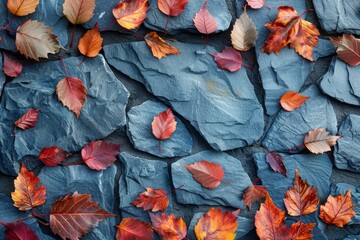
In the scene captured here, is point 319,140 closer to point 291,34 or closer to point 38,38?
point 291,34

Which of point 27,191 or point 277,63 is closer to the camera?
point 27,191

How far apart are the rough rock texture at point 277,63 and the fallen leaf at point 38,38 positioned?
0.52 metres

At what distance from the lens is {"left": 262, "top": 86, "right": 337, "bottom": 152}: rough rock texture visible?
147 cm

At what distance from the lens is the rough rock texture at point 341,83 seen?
1.48 metres

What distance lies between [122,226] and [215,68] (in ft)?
1.62

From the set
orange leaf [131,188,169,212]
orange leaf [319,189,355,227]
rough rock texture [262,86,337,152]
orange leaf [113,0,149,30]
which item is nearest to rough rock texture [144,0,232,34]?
orange leaf [113,0,149,30]

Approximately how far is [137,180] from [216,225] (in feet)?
0.79

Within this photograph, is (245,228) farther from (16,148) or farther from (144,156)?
(16,148)

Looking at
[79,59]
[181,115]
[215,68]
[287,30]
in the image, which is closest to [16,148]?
[79,59]

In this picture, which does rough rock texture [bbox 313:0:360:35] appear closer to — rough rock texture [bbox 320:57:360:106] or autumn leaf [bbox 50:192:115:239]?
rough rock texture [bbox 320:57:360:106]

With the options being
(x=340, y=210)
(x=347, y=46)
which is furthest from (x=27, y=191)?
(x=347, y=46)

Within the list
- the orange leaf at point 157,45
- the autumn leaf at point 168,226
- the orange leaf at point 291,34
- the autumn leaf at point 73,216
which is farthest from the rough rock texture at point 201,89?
the autumn leaf at point 73,216

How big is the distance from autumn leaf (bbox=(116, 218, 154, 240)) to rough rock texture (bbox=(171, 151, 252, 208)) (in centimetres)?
12

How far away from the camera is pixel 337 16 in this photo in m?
1.49
